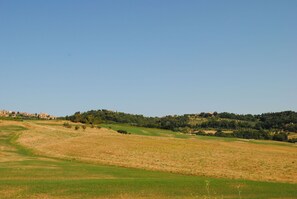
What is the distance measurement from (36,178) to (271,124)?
172204mm

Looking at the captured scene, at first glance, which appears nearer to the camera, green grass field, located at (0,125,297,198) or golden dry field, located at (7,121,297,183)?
green grass field, located at (0,125,297,198)

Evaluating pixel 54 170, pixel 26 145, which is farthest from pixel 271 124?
pixel 54 170

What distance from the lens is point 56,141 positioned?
74188mm

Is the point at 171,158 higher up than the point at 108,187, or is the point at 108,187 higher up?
the point at 171,158

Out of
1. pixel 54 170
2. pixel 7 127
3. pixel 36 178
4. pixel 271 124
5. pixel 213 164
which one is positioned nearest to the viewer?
pixel 36 178

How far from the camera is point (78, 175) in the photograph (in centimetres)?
3744

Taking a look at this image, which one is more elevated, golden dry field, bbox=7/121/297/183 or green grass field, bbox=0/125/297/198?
golden dry field, bbox=7/121/297/183

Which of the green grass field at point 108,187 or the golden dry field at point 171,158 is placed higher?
the golden dry field at point 171,158

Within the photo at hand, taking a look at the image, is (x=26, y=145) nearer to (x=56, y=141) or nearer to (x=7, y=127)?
(x=56, y=141)

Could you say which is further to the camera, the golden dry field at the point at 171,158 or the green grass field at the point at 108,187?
the golden dry field at the point at 171,158

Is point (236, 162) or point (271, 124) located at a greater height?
point (271, 124)

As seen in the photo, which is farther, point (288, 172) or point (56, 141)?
point (56, 141)

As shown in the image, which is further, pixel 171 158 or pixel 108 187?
pixel 171 158

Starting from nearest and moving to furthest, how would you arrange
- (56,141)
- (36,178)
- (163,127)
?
(36,178)
(56,141)
(163,127)
